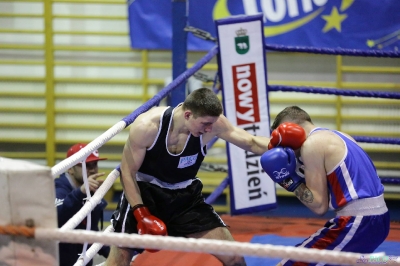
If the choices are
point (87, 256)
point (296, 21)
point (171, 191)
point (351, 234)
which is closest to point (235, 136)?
point (171, 191)

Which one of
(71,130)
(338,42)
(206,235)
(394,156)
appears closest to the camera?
(206,235)

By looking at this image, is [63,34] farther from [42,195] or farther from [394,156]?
[42,195]

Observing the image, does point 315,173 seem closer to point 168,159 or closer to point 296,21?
point 168,159

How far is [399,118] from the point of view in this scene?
5859mm

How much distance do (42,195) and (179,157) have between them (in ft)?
4.68

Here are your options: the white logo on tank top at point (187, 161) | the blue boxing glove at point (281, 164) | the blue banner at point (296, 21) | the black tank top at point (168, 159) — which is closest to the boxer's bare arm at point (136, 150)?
the black tank top at point (168, 159)

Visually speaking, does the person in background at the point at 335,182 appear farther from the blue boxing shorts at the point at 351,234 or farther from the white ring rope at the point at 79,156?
the white ring rope at the point at 79,156

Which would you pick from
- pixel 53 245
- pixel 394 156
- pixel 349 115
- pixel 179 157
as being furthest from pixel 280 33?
pixel 53 245

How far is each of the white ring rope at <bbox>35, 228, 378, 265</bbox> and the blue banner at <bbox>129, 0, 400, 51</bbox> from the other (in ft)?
13.6

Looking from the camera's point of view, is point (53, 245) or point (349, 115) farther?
point (349, 115)

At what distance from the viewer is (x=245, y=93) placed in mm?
4430

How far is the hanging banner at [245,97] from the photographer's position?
14.3ft

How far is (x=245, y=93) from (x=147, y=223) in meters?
1.80

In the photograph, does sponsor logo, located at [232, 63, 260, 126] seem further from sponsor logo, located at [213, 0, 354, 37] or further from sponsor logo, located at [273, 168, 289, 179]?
sponsor logo, located at [273, 168, 289, 179]
